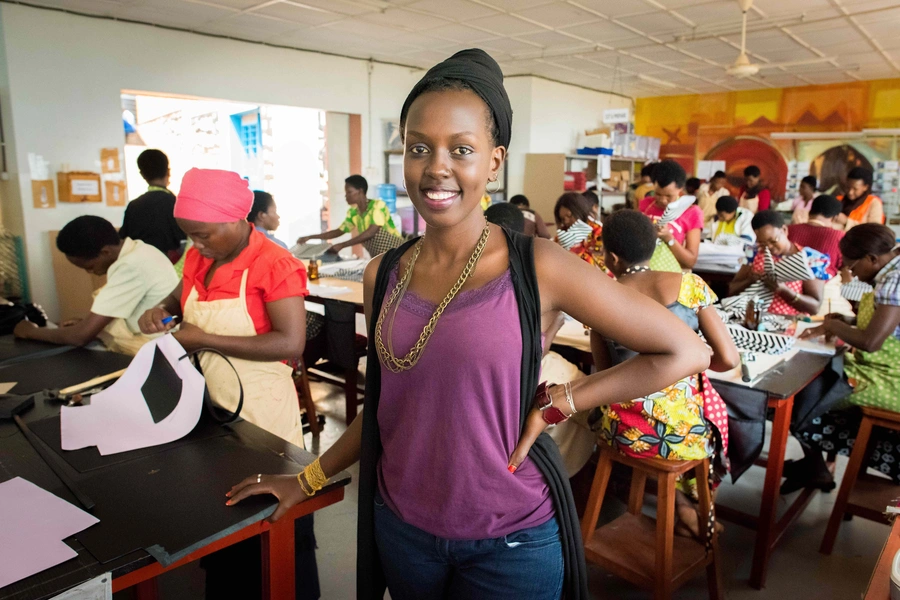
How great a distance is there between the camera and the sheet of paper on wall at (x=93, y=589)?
100cm

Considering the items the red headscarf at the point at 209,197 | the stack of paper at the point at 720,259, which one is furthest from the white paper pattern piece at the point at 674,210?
the red headscarf at the point at 209,197

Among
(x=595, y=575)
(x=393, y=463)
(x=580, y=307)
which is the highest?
(x=580, y=307)

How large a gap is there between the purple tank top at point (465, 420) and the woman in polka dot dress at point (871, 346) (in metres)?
2.11

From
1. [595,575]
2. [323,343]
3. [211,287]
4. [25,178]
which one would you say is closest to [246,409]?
[211,287]

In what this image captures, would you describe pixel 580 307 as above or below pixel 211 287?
above

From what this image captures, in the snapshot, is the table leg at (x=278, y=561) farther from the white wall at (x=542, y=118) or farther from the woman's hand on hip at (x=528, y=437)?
the white wall at (x=542, y=118)

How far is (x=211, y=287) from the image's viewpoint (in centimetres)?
187

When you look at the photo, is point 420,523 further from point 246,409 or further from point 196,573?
point 196,573

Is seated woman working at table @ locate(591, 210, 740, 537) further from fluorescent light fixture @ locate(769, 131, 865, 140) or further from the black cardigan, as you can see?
fluorescent light fixture @ locate(769, 131, 865, 140)

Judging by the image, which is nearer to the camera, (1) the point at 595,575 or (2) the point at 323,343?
(1) the point at 595,575

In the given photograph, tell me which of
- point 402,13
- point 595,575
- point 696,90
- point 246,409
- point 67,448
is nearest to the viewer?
point 67,448

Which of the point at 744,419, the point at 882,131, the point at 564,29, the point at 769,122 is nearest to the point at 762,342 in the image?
the point at 744,419

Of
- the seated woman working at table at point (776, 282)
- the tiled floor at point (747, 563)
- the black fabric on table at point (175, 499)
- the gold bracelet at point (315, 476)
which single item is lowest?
the tiled floor at point (747, 563)

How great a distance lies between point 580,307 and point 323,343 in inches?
114
